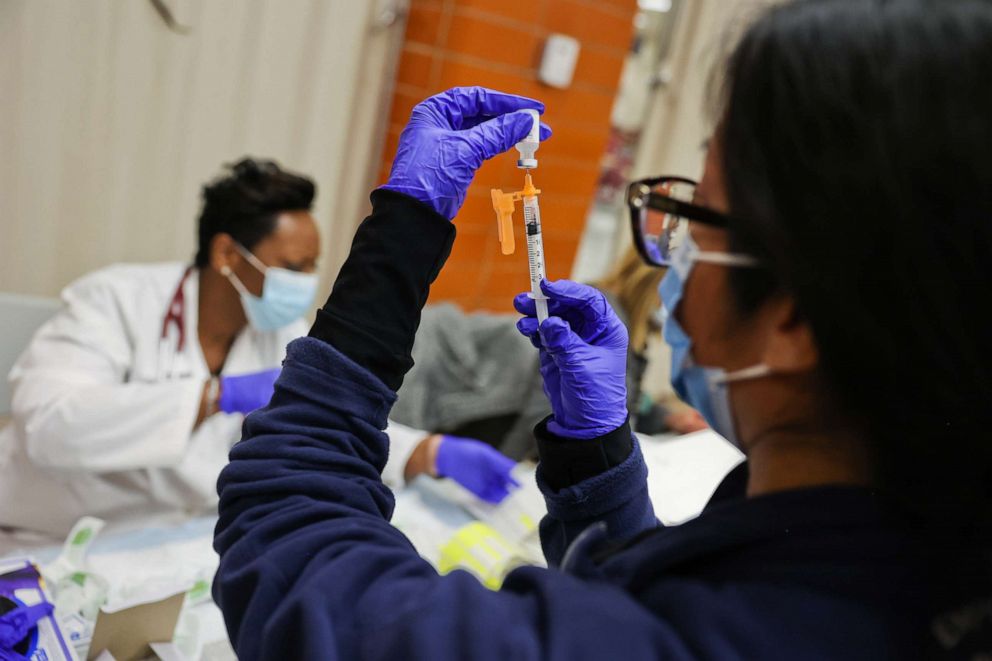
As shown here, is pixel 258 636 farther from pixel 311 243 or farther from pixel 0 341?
pixel 0 341

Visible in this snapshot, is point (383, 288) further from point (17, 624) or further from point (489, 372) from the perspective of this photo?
point (489, 372)

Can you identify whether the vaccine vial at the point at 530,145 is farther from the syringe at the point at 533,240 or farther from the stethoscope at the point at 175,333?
the stethoscope at the point at 175,333

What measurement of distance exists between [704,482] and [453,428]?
73cm

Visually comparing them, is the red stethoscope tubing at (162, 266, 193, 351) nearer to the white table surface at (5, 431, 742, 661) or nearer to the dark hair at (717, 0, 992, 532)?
the white table surface at (5, 431, 742, 661)

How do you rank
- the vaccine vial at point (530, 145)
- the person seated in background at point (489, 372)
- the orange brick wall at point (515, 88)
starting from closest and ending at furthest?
the vaccine vial at point (530, 145)
the person seated in background at point (489, 372)
the orange brick wall at point (515, 88)

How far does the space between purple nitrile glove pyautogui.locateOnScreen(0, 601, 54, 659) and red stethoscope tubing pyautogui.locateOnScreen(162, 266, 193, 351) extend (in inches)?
30.3

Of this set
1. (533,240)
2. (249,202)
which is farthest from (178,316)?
(533,240)

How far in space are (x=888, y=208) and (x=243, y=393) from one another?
121cm

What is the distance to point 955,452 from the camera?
0.50m

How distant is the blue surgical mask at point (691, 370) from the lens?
0.59m

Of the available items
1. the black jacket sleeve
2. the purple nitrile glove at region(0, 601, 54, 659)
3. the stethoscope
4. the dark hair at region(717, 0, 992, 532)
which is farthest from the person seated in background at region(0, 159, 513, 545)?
the dark hair at region(717, 0, 992, 532)

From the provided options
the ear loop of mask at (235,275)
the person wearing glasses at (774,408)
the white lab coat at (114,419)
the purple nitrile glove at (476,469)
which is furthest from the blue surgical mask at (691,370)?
the ear loop of mask at (235,275)

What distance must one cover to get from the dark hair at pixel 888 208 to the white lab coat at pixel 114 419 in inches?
46.4

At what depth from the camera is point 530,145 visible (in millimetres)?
807
